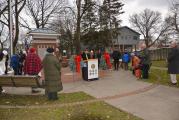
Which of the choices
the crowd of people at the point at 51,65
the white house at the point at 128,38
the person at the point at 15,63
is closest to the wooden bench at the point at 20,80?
the crowd of people at the point at 51,65

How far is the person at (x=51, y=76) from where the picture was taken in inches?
422

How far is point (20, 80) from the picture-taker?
37.3ft

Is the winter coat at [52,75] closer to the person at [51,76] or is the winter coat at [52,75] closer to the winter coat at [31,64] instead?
the person at [51,76]

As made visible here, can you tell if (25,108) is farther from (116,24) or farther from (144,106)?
(116,24)

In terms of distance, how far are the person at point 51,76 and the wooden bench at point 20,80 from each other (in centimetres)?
50

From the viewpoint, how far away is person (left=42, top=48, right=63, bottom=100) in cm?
1072

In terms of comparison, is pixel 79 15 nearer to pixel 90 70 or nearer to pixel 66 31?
pixel 90 70

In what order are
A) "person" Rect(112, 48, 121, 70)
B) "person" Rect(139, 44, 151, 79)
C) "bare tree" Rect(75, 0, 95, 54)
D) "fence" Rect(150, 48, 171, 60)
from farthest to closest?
"fence" Rect(150, 48, 171, 60) → "bare tree" Rect(75, 0, 95, 54) → "person" Rect(112, 48, 121, 70) → "person" Rect(139, 44, 151, 79)

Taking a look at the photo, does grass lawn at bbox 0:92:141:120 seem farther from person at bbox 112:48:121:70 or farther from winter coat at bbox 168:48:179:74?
person at bbox 112:48:121:70

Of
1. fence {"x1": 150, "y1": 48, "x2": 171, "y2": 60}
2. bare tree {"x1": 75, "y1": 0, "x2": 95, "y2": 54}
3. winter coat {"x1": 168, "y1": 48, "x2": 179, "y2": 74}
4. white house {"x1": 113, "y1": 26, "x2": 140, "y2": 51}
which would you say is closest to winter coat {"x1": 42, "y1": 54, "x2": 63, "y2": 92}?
winter coat {"x1": 168, "y1": 48, "x2": 179, "y2": 74}

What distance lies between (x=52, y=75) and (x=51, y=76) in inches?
1.9

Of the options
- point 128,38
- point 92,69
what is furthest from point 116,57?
point 128,38

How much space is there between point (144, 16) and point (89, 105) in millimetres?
85720

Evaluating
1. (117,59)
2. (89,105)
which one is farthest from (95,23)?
(89,105)
